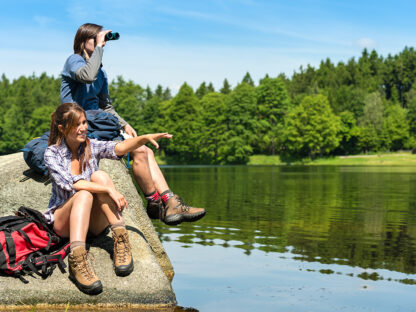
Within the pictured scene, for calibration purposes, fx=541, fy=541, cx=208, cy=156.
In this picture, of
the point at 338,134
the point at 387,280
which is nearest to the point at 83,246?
the point at 387,280

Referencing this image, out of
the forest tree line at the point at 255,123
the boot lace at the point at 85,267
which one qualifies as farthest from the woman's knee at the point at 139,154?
the forest tree line at the point at 255,123

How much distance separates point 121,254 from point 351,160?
6957cm

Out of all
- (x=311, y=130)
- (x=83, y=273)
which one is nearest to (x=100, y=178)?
(x=83, y=273)

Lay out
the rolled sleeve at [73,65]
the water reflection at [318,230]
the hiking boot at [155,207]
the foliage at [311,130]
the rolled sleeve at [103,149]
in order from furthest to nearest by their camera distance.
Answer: the foliage at [311,130], the water reflection at [318,230], the hiking boot at [155,207], the rolled sleeve at [73,65], the rolled sleeve at [103,149]

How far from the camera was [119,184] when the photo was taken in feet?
22.6

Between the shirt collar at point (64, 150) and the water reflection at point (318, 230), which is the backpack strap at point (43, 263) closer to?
the shirt collar at point (64, 150)

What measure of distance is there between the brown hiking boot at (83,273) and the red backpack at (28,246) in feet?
0.86

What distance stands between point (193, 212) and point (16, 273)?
2.02 m

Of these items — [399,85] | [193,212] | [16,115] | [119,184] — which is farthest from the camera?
[399,85]

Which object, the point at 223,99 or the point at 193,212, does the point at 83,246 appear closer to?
the point at 193,212

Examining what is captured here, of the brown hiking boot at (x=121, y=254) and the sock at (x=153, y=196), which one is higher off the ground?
the sock at (x=153, y=196)

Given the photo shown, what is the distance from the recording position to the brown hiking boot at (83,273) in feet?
16.1

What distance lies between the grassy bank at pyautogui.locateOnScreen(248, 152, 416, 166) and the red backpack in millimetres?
65525

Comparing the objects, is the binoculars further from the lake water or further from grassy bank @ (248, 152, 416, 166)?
grassy bank @ (248, 152, 416, 166)
